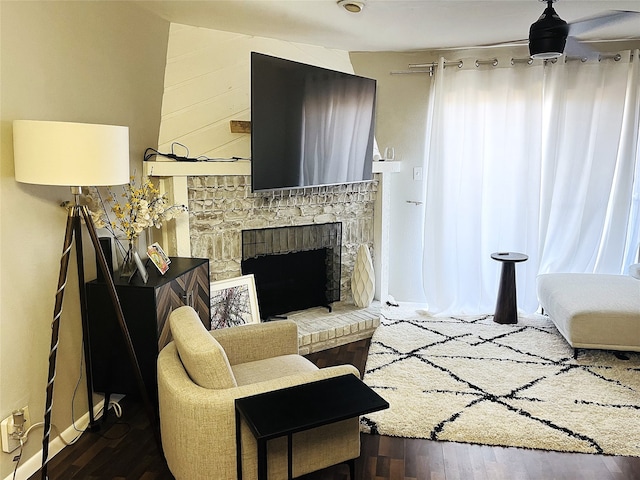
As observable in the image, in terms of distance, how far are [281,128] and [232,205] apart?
0.63 metres

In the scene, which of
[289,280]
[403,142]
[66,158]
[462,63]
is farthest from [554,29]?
[289,280]

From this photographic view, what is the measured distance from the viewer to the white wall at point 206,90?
356 centimetres

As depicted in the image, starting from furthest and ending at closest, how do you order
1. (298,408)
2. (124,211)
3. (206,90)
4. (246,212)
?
(246,212) < (206,90) < (124,211) < (298,408)

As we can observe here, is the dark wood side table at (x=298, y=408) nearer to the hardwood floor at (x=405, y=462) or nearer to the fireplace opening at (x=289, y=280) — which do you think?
the hardwood floor at (x=405, y=462)

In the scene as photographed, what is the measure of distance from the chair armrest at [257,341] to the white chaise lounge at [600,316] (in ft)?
6.33

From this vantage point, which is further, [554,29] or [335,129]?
[335,129]

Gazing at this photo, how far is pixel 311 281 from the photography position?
4.47 metres

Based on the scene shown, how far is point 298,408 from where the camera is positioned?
6.45 ft

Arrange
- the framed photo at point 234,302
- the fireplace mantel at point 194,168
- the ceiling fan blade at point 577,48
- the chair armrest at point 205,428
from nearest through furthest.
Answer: the chair armrest at point 205,428 < the ceiling fan blade at point 577,48 < the fireplace mantel at point 194,168 < the framed photo at point 234,302

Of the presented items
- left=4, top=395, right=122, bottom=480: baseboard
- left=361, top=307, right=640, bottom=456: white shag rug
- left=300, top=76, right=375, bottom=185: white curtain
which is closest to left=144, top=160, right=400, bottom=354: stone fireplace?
left=300, top=76, right=375, bottom=185: white curtain

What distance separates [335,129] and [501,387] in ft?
6.82

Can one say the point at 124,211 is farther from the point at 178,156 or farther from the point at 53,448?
the point at 53,448

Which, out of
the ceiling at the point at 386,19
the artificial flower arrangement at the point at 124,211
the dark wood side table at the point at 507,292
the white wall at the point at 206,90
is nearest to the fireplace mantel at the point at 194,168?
the white wall at the point at 206,90

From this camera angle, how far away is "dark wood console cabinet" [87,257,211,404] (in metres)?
2.71
